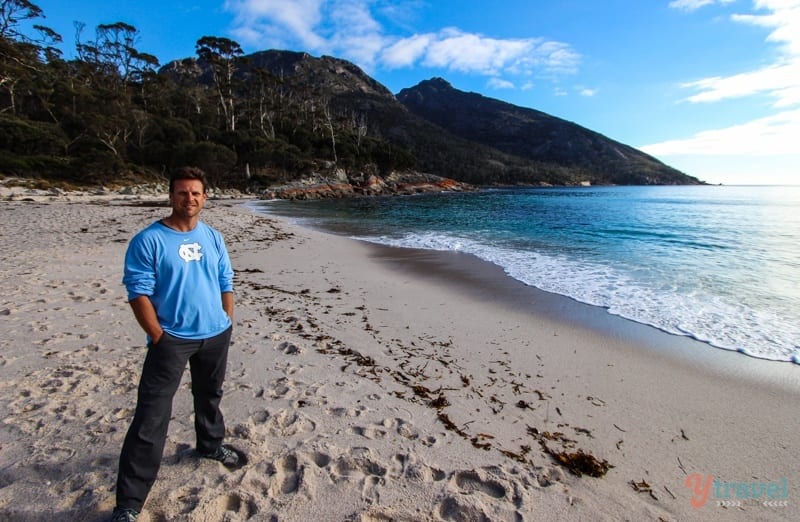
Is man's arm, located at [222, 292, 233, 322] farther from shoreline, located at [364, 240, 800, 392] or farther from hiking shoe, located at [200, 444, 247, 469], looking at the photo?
shoreline, located at [364, 240, 800, 392]

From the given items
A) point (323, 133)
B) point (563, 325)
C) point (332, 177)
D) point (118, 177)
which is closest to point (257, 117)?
point (323, 133)

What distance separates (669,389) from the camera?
3865 mm

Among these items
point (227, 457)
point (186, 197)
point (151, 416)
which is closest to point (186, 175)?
point (186, 197)

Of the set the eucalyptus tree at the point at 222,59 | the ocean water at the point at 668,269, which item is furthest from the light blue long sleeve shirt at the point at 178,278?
the eucalyptus tree at the point at 222,59

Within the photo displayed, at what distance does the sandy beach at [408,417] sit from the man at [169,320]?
0.33 metres

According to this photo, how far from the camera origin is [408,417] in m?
3.07

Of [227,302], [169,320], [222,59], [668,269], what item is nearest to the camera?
[169,320]

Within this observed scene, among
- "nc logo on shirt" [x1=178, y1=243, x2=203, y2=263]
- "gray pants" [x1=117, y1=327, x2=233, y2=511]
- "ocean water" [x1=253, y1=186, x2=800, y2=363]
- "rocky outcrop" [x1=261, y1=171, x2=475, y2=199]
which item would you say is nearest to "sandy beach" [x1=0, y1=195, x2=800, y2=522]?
"gray pants" [x1=117, y1=327, x2=233, y2=511]

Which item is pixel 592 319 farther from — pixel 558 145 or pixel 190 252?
pixel 558 145

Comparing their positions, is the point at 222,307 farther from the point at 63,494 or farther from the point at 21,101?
the point at 21,101

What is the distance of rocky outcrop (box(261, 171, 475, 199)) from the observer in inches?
1862

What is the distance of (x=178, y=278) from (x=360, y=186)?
58.7 m

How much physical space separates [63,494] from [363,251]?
32.9 ft

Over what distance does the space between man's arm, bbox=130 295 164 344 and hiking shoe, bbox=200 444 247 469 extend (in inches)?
38.1
